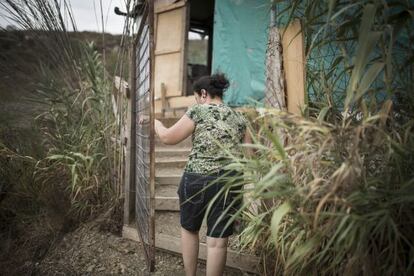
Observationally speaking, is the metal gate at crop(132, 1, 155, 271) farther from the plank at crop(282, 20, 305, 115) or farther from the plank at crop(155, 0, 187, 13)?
the plank at crop(155, 0, 187, 13)

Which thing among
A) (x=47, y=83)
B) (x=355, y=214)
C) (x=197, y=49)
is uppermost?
(x=197, y=49)

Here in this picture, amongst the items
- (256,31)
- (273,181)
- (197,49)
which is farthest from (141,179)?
(197,49)

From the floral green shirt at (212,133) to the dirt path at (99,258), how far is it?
1040 millimetres

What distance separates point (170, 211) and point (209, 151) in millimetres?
1551

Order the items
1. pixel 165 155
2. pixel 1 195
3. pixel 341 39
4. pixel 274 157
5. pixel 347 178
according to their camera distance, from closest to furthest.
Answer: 1. pixel 347 178
2. pixel 274 157
3. pixel 341 39
4. pixel 1 195
5. pixel 165 155

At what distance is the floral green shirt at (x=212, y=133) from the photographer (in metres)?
2.40

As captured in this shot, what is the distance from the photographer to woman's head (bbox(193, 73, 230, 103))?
2467 mm

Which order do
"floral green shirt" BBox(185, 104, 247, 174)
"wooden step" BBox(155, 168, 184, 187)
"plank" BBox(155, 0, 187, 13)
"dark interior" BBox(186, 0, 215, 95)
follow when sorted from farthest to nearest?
1. "dark interior" BBox(186, 0, 215, 95)
2. "plank" BBox(155, 0, 187, 13)
3. "wooden step" BBox(155, 168, 184, 187)
4. "floral green shirt" BBox(185, 104, 247, 174)

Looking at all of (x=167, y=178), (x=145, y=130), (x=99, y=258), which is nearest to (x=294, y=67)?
(x=145, y=130)

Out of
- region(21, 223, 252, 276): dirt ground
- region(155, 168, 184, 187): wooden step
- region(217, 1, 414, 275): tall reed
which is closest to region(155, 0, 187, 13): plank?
region(155, 168, 184, 187): wooden step

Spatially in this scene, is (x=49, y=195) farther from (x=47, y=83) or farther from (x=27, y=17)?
(x=27, y=17)

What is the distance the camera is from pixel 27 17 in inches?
144

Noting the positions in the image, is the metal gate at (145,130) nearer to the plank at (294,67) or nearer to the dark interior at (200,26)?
the plank at (294,67)

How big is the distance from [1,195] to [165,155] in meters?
1.97
